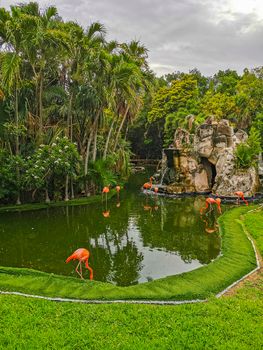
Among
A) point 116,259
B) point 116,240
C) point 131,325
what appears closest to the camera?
point 131,325

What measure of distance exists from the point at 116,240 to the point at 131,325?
225 inches

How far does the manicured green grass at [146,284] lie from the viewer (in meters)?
→ 6.52

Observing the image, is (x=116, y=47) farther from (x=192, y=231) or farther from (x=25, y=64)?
(x=192, y=231)

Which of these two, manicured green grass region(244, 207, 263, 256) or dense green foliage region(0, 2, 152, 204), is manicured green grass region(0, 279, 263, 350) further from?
dense green foliage region(0, 2, 152, 204)

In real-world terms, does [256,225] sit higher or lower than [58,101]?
lower

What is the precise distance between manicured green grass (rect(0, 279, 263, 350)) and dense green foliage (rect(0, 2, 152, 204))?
9.13 metres

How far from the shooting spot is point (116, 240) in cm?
1098

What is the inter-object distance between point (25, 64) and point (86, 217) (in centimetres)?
795

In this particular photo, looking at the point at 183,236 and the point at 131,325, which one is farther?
the point at 183,236

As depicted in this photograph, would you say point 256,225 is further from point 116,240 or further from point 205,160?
point 205,160

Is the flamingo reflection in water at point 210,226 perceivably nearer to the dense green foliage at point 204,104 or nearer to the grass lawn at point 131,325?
the grass lawn at point 131,325

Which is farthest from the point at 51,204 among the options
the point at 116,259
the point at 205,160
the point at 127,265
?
the point at 205,160

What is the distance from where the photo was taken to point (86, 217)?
45.8ft

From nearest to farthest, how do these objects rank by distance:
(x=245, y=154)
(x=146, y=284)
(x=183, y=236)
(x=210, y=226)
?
1. (x=146, y=284)
2. (x=183, y=236)
3. (x=210, y=226)
4. (x=245, y=154)
